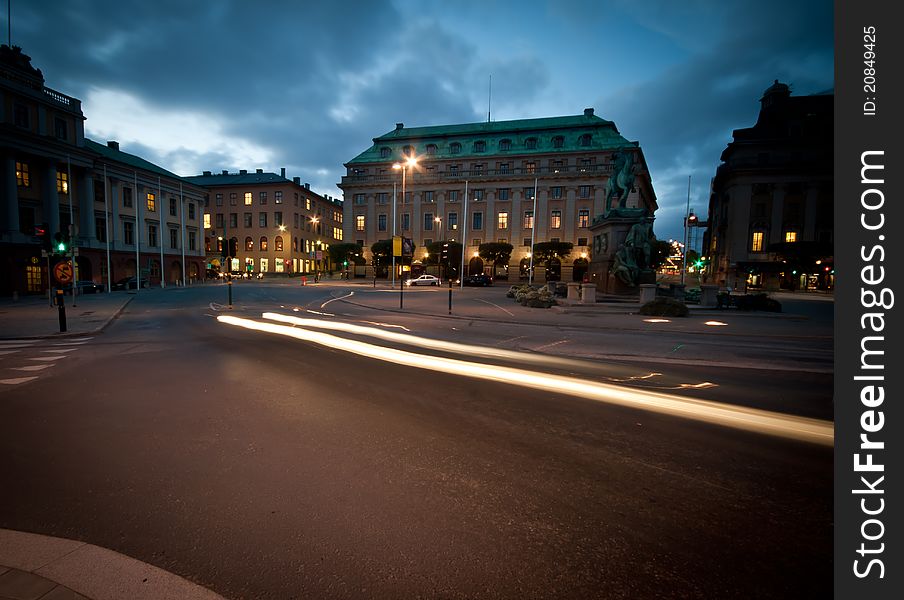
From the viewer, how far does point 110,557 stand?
8.38ft

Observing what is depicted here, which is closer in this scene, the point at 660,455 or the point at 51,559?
the point at 51,559

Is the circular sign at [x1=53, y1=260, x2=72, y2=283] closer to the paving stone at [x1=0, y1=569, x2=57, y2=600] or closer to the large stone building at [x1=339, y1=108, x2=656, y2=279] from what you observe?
the paving stone at [x1=0, y1=569, x2=57, y2=600]

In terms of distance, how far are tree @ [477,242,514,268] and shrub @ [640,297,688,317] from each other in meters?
39.6

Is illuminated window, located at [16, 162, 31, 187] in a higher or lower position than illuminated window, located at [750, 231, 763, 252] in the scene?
higher

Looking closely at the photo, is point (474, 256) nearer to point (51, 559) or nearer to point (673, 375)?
point (673, 375)

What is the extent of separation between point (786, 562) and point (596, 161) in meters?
64.4

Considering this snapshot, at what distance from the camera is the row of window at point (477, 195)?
59531 millimetres

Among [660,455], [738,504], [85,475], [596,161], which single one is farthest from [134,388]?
[596,161]

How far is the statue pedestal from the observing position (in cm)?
2420

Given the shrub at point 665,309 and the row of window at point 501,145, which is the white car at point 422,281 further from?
the shrub at point 665,309

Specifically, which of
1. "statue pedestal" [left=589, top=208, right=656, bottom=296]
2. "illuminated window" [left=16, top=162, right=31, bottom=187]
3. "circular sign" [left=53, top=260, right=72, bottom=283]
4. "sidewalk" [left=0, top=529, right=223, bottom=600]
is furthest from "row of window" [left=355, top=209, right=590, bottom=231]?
"sidewalk" [left=0, top=529, right=223, bottom=600]

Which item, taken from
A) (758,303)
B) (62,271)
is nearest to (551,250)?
(758,303)

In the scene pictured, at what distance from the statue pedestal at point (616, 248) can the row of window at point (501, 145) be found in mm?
39874

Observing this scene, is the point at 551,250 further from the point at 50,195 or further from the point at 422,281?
the point at 50,195
